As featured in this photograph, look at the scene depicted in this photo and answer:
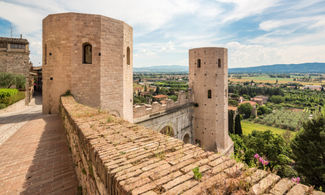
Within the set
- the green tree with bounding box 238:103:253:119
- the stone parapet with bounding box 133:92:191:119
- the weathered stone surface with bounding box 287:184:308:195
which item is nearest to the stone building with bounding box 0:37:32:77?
the stone parapet with bounding box 133:92:191:119

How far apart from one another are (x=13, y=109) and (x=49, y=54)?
937cm

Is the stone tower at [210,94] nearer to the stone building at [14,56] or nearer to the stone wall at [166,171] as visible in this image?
the stone wall at [166,171]

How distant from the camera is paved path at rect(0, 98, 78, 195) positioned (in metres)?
3.44

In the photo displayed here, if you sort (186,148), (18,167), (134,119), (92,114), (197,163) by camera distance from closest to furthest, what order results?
(197,163) < (186,148) < (18,167) < (92,114) < (134,119)

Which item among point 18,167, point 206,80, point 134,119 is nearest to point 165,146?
point 18,167

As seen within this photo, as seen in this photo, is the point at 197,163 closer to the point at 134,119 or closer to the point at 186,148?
the point at 186,148

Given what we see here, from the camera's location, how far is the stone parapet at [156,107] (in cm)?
Result: 1127

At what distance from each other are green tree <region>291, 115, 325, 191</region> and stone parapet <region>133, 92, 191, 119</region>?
1002cm

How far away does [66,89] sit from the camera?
898 cm

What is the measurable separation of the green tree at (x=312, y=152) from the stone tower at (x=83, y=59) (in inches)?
589

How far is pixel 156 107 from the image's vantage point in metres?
12.6

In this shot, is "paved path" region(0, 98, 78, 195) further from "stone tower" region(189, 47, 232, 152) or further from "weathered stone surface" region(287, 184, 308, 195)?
"stone tower" region(189, 47, 232, 152)

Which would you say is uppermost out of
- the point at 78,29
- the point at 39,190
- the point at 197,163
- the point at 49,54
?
the point at 78,29

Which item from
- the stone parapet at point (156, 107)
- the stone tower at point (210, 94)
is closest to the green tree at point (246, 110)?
the stone tower at point (210, 94)
